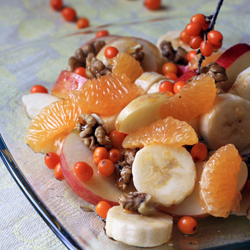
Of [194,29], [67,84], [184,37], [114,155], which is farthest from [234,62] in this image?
[67,84]

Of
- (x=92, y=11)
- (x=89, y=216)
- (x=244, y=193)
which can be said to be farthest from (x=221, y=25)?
(x=89, y=216)

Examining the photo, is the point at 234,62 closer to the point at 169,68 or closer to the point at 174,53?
the point at 169,68

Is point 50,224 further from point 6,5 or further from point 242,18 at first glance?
point 6,5

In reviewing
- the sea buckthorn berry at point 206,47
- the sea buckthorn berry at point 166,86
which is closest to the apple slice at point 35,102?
the sea buckthorn berry at point 166,86

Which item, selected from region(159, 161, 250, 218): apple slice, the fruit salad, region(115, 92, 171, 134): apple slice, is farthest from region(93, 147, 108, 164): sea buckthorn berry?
region(159, 161, 250, 218): apple slice

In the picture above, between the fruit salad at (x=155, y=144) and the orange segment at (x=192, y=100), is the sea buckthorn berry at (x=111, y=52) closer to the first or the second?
the fruit salad at (x=155, y=144)
